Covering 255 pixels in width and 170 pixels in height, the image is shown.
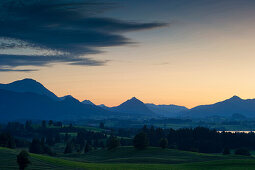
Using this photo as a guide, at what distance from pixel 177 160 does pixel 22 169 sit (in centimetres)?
5599

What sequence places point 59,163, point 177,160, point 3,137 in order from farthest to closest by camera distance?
point 3,137, point 177,160, point 59,163

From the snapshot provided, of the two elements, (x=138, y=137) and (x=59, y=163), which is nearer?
(x=59, y=163)

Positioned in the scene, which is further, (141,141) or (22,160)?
(141,141)

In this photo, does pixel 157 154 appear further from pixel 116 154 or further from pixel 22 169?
pixel 22 169

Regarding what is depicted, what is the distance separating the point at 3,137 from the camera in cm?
17762

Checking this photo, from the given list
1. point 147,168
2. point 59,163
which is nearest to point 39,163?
point 59,163

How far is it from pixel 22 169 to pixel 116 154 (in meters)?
72.4

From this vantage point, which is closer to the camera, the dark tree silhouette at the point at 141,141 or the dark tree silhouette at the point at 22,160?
the dark tree silhouette at the point at 22,160

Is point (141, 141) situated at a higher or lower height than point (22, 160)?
higher

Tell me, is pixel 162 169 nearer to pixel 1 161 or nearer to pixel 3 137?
pixel 1 161

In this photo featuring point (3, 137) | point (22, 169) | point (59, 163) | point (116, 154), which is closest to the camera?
point (22, 169)

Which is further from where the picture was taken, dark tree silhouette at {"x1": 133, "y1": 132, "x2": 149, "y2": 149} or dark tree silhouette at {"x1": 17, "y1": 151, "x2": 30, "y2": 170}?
dark tree silhouette at {"x1": 133, "y1": 132, "x2": 149, "y2": 149}

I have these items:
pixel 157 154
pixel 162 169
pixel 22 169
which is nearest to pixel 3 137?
pixel 157 154

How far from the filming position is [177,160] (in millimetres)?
116438
